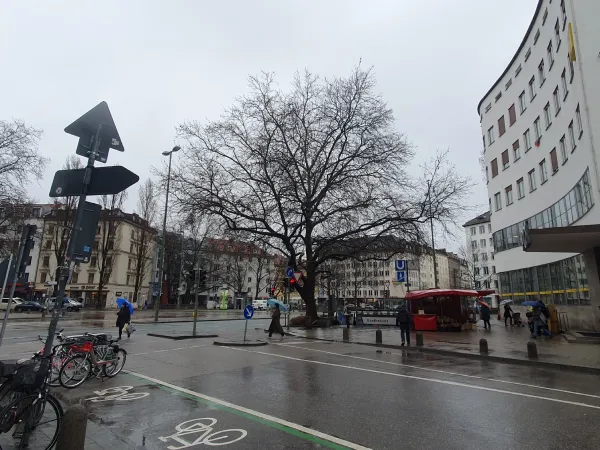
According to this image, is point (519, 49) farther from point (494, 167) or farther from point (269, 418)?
point (269, 418)

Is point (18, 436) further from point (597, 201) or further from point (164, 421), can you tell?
point (597, 201)

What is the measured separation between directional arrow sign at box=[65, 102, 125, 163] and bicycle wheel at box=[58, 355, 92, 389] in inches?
201

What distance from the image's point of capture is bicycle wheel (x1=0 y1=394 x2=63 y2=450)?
4473mm

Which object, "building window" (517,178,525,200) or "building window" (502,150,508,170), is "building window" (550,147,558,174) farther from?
"building window" (502,150,508,170)

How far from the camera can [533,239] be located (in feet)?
54.5

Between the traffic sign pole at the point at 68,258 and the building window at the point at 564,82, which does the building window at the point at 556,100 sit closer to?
the building window at the point at 564,82

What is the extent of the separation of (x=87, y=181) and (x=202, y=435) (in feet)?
12.2

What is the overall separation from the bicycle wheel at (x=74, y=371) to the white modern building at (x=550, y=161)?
49.3 feet

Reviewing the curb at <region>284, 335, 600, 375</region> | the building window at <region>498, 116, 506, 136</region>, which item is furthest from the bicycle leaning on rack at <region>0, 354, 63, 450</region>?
the building window at <region>498, 116, 506, 136</region>

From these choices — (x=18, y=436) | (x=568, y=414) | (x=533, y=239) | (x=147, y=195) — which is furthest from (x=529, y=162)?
(x=147, y=195)

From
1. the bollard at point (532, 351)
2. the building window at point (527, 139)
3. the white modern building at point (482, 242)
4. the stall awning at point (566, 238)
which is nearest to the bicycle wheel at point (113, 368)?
the bollard at point (532, 351)

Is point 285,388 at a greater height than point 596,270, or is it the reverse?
point 596,270

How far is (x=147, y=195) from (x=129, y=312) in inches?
1351

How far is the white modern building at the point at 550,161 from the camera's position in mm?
18234
